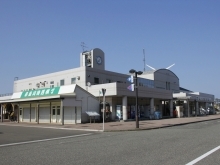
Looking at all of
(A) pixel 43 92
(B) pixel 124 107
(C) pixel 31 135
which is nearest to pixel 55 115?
(A) pixel 43 92

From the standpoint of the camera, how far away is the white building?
99.9 ft

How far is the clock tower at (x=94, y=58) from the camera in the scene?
51.5m

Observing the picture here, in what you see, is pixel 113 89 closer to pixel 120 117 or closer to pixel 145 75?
pixel 120 117

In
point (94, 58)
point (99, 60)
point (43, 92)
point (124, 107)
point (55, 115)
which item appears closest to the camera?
point (55, 115)

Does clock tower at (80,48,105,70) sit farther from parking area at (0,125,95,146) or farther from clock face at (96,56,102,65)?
parking area at (0,125,95,146)

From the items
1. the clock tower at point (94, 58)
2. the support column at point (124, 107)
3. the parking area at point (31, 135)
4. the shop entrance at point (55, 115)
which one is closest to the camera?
the parking area at point (31, 135)

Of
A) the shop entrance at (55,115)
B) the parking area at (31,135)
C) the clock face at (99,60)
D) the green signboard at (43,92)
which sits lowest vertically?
the parking area at (31,135)

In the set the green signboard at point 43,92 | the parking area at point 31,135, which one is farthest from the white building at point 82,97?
the parking area at point 31,135

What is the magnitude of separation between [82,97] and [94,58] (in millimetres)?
21737

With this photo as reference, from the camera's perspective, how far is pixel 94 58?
51.6m

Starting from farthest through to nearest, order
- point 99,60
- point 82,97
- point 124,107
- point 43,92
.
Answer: point 99,60, point 124,107, point 43,92, point 82,97

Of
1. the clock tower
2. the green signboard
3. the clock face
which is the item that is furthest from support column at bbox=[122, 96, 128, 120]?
the clock face

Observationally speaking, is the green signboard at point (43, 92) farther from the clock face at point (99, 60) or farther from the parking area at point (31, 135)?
the clock face at point (99, 60)

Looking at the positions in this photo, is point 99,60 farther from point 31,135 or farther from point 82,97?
point 31,135
